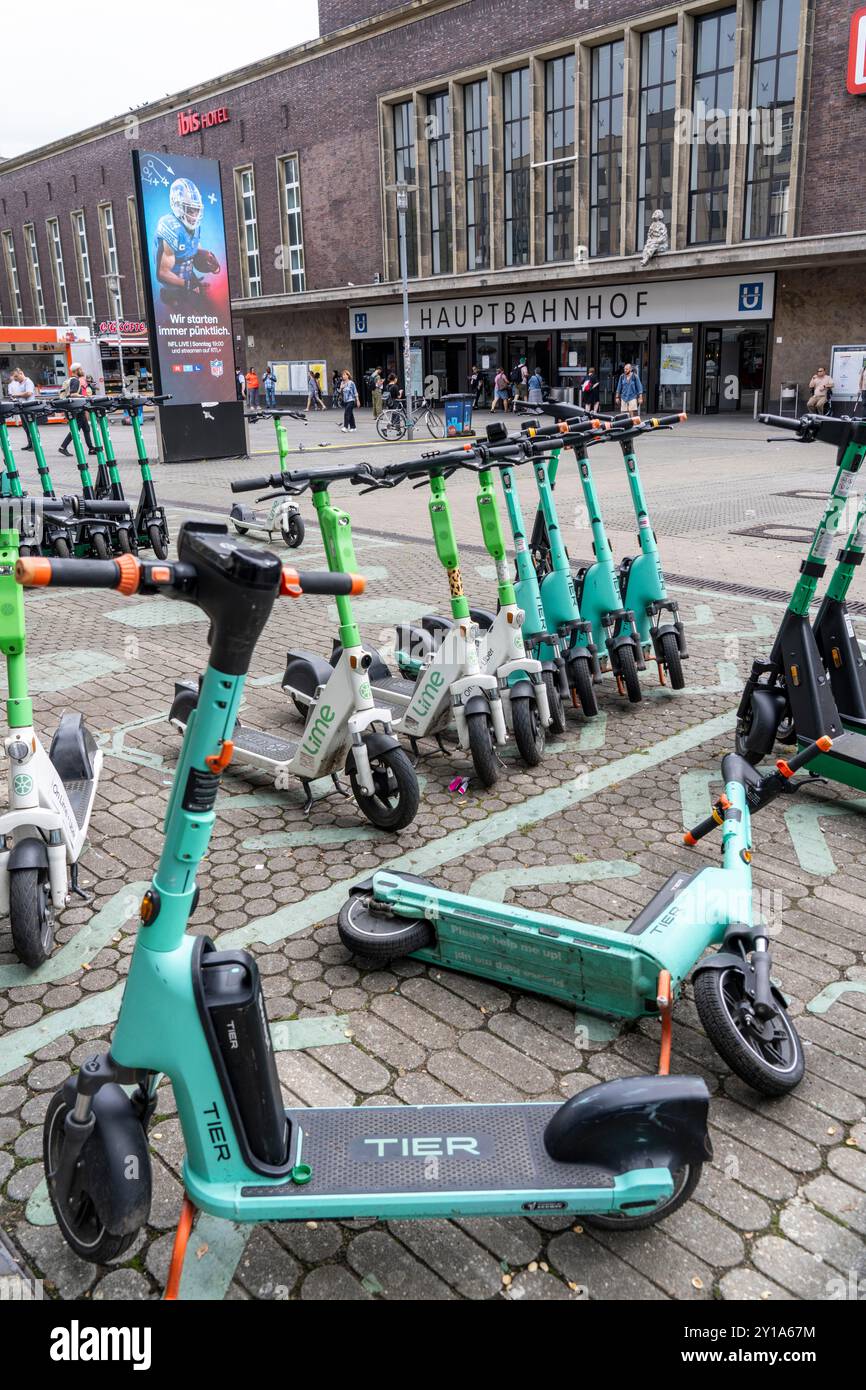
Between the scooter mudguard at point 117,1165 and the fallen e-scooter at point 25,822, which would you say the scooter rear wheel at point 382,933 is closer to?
the fallen e-scooter at point 25,822

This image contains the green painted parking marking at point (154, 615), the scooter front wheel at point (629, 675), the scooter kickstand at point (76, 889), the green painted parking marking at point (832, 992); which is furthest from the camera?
the green painted parking marking at point (154, 615)

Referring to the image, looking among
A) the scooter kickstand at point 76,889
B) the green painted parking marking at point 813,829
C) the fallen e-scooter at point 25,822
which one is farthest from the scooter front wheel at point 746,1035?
the scooter kickstand at point 76,889

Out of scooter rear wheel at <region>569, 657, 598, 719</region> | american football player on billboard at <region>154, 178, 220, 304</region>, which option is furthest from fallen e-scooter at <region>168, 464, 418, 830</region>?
american football player on billboard at <region>154, 178, 220, 304</region>

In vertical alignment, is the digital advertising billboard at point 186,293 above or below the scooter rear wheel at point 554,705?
above

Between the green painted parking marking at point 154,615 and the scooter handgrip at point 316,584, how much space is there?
654 centimetres

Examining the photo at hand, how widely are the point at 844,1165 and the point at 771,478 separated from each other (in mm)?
15651

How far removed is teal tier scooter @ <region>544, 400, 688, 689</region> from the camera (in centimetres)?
618

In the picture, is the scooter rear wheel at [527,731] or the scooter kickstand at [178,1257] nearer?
the scooter kickstand at [178,1257]

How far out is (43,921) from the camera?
3588 mm

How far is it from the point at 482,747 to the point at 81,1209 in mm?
3022

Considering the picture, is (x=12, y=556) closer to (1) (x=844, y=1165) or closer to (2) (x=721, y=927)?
(2) (x=721, y=927)

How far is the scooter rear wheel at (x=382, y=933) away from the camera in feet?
11.5

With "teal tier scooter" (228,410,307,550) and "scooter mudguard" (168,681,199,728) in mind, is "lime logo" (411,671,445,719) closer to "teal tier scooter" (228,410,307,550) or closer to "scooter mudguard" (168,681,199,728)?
"scooter mudguard" (168,681,199,728)

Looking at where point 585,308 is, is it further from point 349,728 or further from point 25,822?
point 25,822
